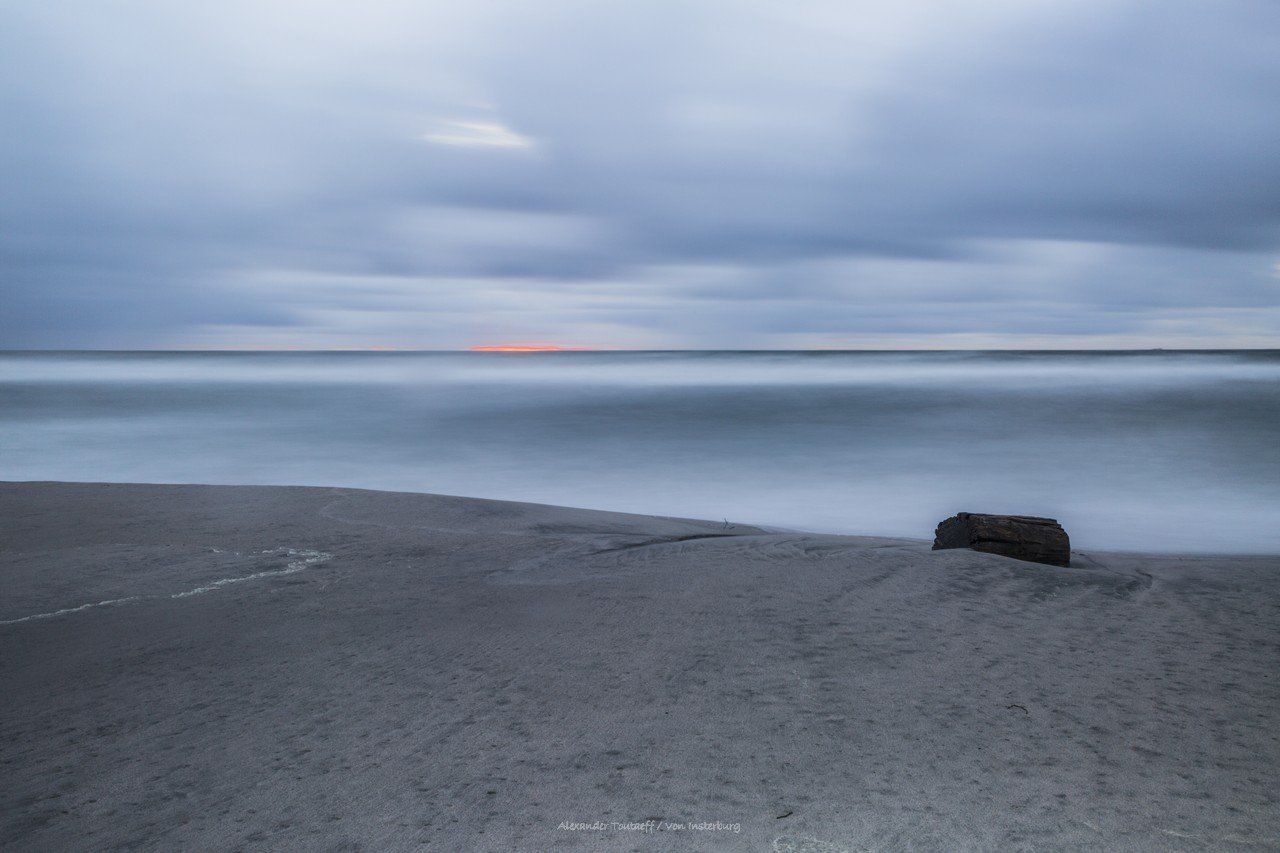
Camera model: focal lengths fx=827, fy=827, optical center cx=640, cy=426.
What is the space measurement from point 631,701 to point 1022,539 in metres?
2.85

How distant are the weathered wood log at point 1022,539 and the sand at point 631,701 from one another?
10.9 inches

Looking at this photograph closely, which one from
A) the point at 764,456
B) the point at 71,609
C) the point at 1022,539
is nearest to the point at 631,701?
the point at 71,609

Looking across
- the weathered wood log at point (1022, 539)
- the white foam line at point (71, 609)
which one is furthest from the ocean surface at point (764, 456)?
the white foam line at point (71, 609)

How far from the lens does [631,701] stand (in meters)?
2.47

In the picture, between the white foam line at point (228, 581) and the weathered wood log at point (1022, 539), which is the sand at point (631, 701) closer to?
the white foam line at point (228, 581)

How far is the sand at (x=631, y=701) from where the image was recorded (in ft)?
6.11

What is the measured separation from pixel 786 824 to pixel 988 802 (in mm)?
497

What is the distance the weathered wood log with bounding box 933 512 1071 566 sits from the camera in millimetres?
4395

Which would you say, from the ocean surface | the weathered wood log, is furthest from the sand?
the ocean surface

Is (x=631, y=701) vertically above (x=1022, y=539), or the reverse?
(x=1022, y=539)

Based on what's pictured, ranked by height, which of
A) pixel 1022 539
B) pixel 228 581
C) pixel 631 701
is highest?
pixel 1022 539

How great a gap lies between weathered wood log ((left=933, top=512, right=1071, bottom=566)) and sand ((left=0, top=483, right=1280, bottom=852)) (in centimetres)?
28

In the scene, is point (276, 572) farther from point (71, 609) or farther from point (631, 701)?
point (631, 701)

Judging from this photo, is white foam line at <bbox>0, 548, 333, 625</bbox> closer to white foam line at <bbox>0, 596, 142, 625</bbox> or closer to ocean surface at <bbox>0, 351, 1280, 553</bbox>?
white foam line at <bbox>0, 596, 142, 625</bbox>
